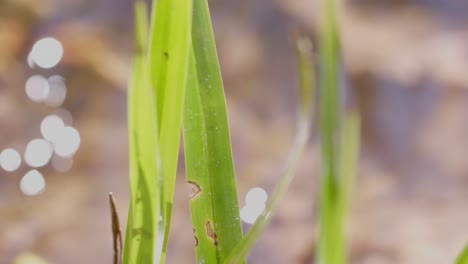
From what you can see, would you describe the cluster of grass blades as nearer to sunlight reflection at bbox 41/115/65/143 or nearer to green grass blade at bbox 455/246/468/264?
green grass blade at bbox 455/246/468/264

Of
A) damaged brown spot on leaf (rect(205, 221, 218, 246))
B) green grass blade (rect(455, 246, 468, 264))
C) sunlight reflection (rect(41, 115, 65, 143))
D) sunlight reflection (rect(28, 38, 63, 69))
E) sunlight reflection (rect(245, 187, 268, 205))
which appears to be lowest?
sunlight reflection (rect(245, 187, 268, 205))

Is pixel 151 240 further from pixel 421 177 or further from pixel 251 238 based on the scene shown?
pixel 421 177

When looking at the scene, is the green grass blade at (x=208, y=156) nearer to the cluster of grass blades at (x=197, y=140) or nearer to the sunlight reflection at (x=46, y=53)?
the cluster of grass blades at (x=197, y=140)

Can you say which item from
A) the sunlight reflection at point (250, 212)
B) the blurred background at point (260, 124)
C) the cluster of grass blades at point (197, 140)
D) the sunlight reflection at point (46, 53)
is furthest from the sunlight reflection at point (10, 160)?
the cluster of grass blades at point (197, 140)

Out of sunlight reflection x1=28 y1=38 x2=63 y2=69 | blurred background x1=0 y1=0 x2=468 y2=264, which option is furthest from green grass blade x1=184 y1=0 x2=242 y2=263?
sunlight reflection x1=28 y1=38 x2=63 y2=69

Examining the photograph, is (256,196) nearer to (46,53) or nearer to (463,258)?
(46,53)

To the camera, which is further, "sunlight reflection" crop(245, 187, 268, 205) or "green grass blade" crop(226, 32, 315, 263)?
"sunlight reflection" crop(245, 187, 268, 205)

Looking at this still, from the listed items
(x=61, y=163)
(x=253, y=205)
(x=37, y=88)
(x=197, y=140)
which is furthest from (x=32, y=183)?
(x=197, y=140)
